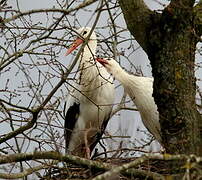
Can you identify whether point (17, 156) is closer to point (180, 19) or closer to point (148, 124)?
point (180, 19)

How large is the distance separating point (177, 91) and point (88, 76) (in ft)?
11.2

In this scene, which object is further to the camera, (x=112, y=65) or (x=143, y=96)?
(x=112, y=65)

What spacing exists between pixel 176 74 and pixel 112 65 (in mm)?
3009

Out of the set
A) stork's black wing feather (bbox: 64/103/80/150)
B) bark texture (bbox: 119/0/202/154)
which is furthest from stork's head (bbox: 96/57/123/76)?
bark texture (bbox: 119/0/202/154)

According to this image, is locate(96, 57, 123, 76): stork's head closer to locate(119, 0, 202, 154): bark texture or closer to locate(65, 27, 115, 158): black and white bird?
locate(65, 27, 115, 158): black and white bird

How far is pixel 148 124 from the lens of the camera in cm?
884

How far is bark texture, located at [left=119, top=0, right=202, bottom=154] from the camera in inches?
241

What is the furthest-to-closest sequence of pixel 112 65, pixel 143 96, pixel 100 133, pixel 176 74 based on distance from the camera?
pixel 100 133 < pixel 112 65 < pixel 143 96 < pixel 176 74

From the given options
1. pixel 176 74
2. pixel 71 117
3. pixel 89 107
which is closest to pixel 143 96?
pixel 89 107

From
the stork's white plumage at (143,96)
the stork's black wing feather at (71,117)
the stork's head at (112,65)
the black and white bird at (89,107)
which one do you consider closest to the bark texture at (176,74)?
the stork's white plumage at (143,96)

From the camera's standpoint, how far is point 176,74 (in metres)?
6.20

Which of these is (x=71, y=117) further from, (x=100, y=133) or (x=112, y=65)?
(x=112, y=65)

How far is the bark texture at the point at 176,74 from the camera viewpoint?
6133mm

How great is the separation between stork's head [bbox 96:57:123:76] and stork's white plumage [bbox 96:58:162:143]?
36 mm
